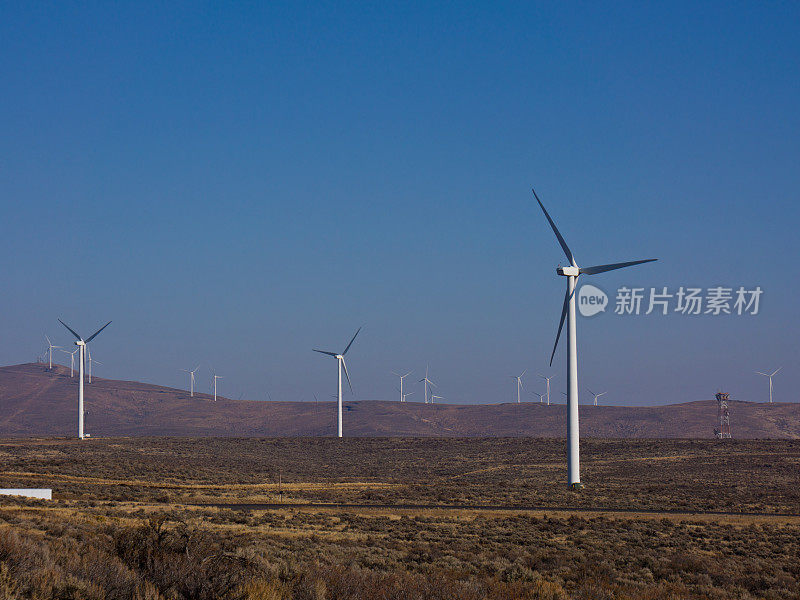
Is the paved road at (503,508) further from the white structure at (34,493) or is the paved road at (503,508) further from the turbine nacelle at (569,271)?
the turbine nacelle at (569,271)

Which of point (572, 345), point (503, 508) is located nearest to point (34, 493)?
point (503, 508)

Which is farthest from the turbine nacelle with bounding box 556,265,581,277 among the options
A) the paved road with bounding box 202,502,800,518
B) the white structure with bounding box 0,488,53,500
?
the white structure with bounding box 0,488,53,500

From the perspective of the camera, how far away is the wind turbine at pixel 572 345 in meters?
61.4

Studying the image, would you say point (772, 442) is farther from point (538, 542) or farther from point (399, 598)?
point (399, 598)

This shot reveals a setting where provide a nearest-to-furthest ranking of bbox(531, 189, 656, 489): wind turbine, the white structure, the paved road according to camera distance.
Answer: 1. the white structure
2. the paved road
3. bbox(531, 189, 656, 489): wind turbine

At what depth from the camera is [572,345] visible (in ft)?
202

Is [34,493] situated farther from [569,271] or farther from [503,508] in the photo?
[569,271]

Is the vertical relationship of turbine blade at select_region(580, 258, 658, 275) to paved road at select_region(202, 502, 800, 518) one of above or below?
above

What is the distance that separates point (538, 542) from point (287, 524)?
10.6 m

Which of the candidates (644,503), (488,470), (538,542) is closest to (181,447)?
(488,470)

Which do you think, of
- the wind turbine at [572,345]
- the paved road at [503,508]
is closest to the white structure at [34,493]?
the paved road at [503,508]

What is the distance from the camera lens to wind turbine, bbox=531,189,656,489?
2416 inches

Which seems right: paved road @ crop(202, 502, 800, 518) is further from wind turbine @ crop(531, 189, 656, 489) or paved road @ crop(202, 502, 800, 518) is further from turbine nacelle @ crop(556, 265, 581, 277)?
turbine nacelle @ crop(556, 265, 581, 277)

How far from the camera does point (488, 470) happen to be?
90688mm
